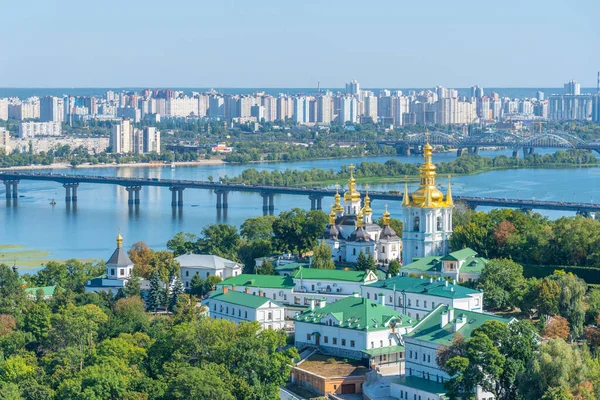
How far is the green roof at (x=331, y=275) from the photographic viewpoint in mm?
15609

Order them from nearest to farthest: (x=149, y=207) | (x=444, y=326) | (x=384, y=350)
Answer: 1. (x=444, y=326)
2. (x=384, y=350)
3. (x=149, y=207)

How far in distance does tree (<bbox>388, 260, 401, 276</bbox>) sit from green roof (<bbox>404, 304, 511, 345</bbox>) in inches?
141

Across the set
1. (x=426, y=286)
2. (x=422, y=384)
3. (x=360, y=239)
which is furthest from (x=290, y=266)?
(x=422, y=384)

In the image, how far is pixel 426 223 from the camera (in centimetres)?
1736

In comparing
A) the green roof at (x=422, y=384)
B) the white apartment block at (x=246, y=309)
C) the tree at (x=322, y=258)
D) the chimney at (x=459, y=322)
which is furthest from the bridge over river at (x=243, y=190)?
the green roof at (x=422, y=384)

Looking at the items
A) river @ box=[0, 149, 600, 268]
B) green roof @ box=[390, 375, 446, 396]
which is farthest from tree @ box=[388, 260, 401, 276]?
river @ box=[0, 149, 600, 268]

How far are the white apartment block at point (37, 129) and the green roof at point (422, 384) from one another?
5106cm

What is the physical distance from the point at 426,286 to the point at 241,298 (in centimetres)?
203

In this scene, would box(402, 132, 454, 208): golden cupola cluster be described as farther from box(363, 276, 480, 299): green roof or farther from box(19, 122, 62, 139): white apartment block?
box(19, 122, 62, 139): white apartment block

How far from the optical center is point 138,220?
29.2 m

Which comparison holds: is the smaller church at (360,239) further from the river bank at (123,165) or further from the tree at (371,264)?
the river bank at (123,165)

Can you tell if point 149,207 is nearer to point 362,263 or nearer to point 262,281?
point 362,263

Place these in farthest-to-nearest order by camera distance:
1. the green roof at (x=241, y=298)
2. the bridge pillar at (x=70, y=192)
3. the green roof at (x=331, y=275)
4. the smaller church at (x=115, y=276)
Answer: the bridge pillar at (x=70, y=192), the smaller church at (x=115, y=276), the green roof at (x=331, y=275), the green roof at (x=241, y=298)

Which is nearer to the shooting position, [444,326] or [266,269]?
[444,326]
